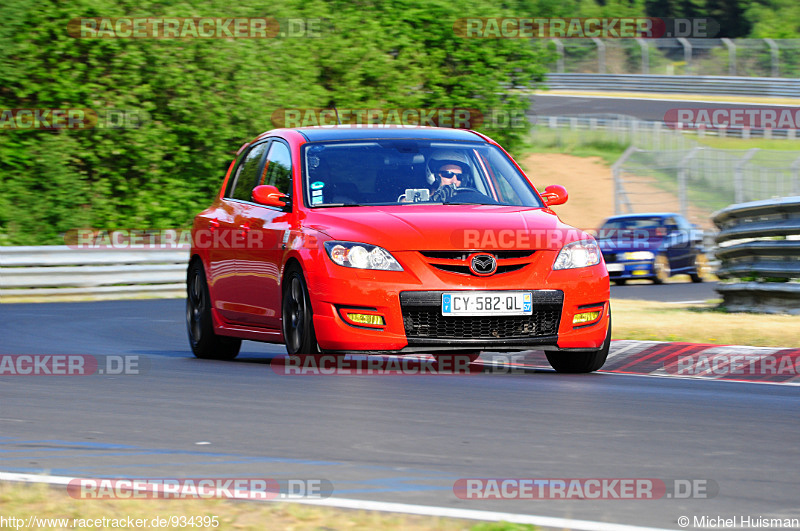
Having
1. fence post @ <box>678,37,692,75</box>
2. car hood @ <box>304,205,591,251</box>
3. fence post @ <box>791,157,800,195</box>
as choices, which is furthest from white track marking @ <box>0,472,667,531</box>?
fence post @ <box>678,37,692,75</box>

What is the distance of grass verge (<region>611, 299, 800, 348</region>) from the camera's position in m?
11.6

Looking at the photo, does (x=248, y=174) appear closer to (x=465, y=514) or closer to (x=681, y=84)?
(x=465, y=514)

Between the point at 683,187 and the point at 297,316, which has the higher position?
the point at 297,316

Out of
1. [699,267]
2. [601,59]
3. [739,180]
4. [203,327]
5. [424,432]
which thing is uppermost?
[424,432]

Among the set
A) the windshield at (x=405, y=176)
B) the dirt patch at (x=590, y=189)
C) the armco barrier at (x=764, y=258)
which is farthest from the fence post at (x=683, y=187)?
the windshield at (x=405, y=176)

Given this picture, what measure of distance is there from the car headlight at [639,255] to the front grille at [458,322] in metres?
18.6

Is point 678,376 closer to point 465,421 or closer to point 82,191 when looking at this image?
point 465,421

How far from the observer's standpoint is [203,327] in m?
11.2

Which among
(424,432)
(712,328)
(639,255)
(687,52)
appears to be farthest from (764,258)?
(687,52)

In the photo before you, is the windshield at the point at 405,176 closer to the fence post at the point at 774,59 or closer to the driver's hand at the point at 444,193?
the driver's hand at the point at 444,193

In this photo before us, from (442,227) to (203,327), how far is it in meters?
3.03

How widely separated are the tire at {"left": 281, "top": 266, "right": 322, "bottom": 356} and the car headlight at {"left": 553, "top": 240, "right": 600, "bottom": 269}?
1577mm

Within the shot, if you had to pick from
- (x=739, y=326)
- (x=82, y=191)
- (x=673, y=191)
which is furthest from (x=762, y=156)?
(x=739, y=326)

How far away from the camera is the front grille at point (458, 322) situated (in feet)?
28.4
